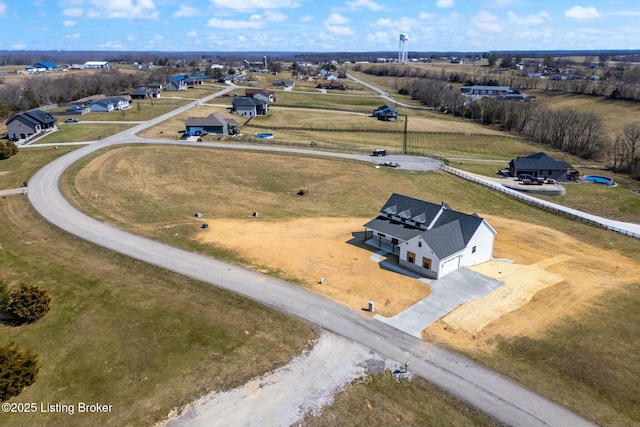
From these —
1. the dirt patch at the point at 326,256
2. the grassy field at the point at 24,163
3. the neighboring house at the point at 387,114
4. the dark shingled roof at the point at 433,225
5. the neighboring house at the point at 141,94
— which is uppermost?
the neighboring house at the point at 141,94

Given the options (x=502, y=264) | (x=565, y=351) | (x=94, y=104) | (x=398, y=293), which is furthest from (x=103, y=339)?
(x=94, y=104)

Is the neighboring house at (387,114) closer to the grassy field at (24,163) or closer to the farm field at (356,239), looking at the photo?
the farm field at (356,239)

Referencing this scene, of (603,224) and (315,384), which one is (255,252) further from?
(603,224)

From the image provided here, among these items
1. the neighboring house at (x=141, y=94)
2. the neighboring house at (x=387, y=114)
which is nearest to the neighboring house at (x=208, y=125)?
the neighboring house at (x=387, y=114)

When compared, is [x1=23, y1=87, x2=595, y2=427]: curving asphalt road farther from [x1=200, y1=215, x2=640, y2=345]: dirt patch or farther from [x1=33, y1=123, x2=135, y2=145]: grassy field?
[x1=33, y1=123, x2=135, y2=145]: grassy field

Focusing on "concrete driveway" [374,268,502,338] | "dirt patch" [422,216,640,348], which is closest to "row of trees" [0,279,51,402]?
"concrete driveway" [374,268,502,338]

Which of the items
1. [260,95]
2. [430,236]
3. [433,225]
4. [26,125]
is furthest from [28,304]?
[260,95]
